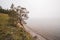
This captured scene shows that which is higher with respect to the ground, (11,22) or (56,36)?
(11,22)

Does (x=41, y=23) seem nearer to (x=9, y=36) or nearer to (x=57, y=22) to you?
(x=57, y=22)

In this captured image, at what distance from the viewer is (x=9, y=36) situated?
166 inches

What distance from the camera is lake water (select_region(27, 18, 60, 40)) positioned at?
11.3 m

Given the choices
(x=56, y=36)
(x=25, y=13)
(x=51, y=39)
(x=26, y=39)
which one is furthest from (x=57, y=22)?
(x=26, y=39)

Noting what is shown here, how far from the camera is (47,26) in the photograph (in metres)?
13.0

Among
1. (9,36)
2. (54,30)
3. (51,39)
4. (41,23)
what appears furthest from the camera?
(41,23)

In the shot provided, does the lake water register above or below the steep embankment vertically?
below

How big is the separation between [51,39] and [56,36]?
0.94 metres

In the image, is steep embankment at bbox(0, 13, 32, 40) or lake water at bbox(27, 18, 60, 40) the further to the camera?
lake water at bbox(27, 18, 60, 40)

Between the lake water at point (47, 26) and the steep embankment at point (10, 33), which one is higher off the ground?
the steep embankment at point (10, 33)

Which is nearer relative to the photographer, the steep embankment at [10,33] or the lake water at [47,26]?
the steep embankment at [10,33]

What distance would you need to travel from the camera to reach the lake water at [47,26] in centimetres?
1130

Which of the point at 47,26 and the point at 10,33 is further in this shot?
the point at 47,26

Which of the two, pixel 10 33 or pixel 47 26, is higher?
pixel 10 33
